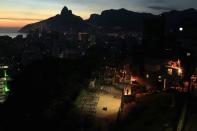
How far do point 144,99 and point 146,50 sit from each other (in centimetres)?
1416

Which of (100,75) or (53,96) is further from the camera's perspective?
(100,75)

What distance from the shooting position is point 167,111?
2522 cm

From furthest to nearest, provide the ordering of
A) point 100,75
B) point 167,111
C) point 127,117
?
point 100,75 → point 127,117 → point 167,111

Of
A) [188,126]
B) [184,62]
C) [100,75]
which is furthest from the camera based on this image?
[100,75]

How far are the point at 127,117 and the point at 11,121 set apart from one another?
37.3ft

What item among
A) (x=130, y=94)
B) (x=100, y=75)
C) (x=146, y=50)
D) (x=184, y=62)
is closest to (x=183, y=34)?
(x=146, y=50)

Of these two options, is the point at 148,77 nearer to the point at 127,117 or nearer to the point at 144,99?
the point at 144,99

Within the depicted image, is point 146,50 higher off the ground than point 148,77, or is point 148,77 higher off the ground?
point 146,50

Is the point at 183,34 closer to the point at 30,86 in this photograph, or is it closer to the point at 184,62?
Result: the point at 184,62

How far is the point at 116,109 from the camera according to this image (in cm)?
3092

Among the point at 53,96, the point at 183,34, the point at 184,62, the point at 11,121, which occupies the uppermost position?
the point at 183,34

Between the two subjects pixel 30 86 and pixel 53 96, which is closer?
pixel 53 96

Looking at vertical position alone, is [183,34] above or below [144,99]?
above

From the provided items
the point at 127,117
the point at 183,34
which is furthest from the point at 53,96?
the point at 183,34
